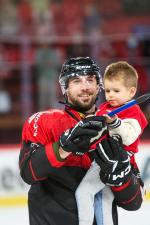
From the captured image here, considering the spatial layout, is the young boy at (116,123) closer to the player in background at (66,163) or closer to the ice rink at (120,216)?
the player in background at (66,163)

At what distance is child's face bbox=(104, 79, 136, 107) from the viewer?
221cm

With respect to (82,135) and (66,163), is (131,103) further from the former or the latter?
(66,163)

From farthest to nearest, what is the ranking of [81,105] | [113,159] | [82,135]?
[81,105] < [113,159] < [82,135]

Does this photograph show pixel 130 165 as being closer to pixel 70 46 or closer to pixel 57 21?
pixel 70 46

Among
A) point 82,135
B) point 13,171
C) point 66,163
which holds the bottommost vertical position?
point 13,171

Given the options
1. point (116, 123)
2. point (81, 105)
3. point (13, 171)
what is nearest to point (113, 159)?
point (116, 123)

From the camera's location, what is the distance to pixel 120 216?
3361 mm

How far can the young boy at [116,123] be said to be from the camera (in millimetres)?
2082

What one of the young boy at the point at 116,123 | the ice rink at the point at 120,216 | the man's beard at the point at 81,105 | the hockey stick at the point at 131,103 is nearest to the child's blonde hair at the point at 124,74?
the young boy at the point at 116,123

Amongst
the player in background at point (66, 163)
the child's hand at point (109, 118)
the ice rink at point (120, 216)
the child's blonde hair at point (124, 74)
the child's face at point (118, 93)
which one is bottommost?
the ice rink at point (120, 216)

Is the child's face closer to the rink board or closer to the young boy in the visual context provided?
the young boy

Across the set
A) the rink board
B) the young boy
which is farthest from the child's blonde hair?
the rink board

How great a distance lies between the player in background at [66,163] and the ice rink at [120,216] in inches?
45.1

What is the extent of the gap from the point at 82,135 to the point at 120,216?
4.91 ft
